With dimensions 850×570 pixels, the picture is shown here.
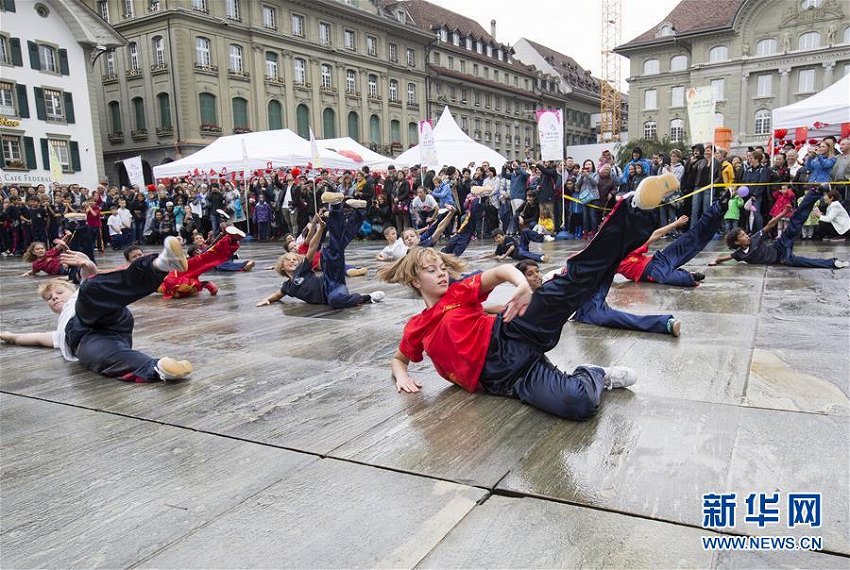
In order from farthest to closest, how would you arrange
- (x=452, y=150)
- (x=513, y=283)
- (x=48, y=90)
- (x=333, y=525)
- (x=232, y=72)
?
(x=232, y=72), (x=48, y=90), (x=452, y=150), (x=513, y=283), (x=333, y=525)

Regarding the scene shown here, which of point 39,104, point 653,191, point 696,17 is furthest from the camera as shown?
point 696,17

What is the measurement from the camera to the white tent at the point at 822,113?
1520cm

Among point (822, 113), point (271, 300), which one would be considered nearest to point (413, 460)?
point (271, 300)

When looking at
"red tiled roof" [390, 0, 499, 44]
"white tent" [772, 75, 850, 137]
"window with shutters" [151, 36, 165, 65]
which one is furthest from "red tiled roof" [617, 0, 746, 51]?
"white tent" [772, 75, 850, 137]

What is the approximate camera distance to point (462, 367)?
3.82 m

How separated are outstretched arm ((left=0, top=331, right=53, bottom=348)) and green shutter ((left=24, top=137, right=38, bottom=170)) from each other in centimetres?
3458

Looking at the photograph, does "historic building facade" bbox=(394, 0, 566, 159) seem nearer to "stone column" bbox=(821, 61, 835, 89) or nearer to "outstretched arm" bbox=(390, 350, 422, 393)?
"stone column" bbox=(821, 61, 835, 89)

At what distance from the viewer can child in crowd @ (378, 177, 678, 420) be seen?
3.23 m

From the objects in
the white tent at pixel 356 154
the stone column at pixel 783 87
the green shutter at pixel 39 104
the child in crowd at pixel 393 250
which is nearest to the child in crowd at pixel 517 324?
the child in crowd at pixel 393 250

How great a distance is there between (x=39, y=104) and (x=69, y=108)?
1.75 meters

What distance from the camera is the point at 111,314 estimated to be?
479 centimetres

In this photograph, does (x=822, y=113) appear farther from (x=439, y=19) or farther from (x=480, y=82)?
(x=439, y=19)

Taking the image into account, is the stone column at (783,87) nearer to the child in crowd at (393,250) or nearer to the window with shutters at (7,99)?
the child in crowd at (393,250)

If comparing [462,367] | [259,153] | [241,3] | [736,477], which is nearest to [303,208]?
[259,153]
